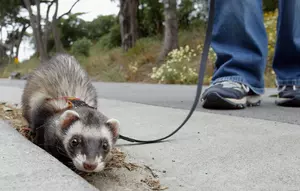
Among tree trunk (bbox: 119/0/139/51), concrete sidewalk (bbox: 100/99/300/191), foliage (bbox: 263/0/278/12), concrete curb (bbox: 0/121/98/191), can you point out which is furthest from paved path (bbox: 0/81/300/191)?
tree trunk (bbox: 119/0/139/51)

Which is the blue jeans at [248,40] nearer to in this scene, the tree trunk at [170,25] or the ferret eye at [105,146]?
the ferret eye at [105,146]

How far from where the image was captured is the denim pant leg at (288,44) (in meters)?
3.26

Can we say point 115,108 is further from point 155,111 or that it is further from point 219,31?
point 219,31

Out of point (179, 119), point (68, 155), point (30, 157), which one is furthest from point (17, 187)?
point (179, 119)

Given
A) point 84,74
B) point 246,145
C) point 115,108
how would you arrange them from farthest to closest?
point 115,108, point 84,74, point 246,145

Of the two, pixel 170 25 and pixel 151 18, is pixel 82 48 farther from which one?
pixel 170 25

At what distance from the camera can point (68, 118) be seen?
5.99 feet

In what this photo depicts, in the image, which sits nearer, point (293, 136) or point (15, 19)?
point (293, 136)

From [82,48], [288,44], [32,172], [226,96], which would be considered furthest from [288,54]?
[82,48]

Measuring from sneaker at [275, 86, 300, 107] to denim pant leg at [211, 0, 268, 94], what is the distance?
23cm

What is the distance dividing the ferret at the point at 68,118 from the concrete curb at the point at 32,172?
234 mm

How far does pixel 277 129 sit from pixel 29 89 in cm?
168

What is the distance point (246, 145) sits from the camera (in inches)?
68.6

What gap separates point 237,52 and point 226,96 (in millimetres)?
407
